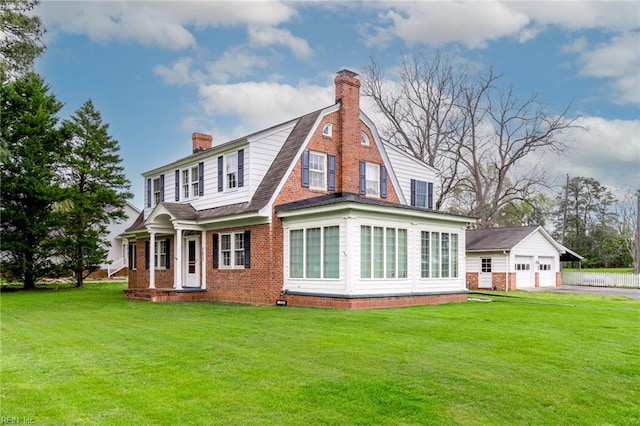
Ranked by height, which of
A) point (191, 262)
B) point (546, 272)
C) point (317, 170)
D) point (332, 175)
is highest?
point (317, 170)

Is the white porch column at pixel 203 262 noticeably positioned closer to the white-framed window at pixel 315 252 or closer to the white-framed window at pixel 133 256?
the white-framed window at pixel 315 252

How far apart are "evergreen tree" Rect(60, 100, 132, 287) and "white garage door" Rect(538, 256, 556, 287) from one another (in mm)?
26055

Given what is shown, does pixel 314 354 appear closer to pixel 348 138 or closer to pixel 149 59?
pixel 348 138

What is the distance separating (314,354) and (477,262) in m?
25.2

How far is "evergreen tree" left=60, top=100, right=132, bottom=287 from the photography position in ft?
97.6

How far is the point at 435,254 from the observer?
1798 centimetres

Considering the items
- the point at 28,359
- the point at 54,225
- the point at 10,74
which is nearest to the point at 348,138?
the point at 10,74

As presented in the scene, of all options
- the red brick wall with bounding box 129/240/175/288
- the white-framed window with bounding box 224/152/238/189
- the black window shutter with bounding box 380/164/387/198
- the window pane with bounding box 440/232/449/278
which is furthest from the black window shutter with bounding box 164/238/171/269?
the window pane with bounding box 440/232/449/278

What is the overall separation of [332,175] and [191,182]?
609 cm

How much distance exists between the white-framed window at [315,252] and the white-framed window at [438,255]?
3488mm

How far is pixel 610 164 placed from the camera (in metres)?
39.4

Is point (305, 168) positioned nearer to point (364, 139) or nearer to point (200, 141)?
point (364, 139)

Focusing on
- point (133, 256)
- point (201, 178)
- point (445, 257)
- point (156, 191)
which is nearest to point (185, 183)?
point (201, 178)

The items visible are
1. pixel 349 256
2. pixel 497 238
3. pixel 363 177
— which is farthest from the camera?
pixel 497 238
